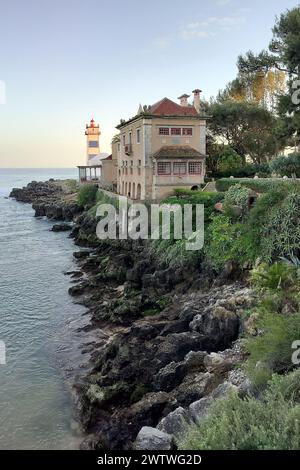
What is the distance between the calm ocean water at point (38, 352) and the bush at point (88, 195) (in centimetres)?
1993

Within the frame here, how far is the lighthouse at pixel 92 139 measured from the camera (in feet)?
243

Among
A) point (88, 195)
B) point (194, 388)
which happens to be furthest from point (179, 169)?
point (194, 388)

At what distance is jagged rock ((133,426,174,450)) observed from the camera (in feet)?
27.9

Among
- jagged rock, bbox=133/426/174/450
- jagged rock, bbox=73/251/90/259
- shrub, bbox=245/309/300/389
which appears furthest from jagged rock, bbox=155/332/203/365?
jagged rock, bbox=73/251/90/259

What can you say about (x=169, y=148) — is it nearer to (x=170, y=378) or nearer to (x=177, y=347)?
(x=177, y=347)

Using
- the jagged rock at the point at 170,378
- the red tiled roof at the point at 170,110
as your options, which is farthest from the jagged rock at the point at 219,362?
the red tiled roof at the point at 170,110

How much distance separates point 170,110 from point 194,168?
5261 millimetres

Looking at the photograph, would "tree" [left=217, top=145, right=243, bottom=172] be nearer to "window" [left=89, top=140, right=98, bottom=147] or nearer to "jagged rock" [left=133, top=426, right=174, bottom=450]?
"jagged rock" [left=133, top=426, right=174, bottom=450]

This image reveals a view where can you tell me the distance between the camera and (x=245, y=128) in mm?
45594

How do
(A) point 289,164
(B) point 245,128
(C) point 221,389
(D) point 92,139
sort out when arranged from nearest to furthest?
1. (C) point 221,389
2. (A) point 289,164
3. (B) point 245,128
4. (D) point 92,139

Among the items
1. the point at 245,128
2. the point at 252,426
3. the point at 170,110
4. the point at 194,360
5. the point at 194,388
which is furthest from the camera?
the point at 245,128

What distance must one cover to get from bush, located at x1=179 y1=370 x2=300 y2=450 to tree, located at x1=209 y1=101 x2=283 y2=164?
39089mm

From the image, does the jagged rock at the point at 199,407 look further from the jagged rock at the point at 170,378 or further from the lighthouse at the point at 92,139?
the lighthouse at the point at 92,139

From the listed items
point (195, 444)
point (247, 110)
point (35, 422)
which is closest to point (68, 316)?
point (35, 422)
